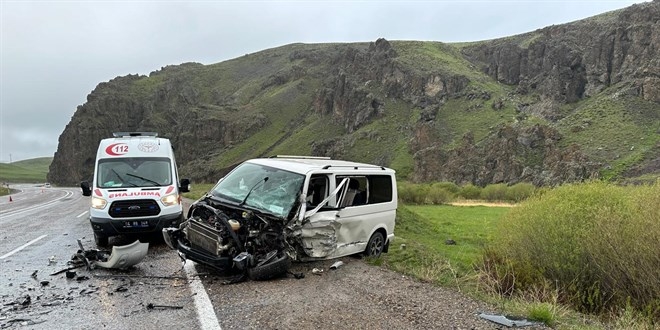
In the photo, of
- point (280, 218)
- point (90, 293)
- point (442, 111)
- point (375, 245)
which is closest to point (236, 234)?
point (280, 218)

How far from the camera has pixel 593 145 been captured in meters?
64.9

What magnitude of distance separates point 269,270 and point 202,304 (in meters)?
1.31

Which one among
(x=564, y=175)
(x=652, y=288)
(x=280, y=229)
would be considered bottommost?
(x=564, y=175)

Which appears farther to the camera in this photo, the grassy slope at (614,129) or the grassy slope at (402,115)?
the grassy slope at (402,115)

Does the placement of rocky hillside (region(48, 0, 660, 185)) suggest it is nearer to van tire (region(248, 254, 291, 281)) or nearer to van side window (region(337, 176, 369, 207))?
van side window (region(337, 176, 369, 207))

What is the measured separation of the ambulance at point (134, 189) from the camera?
9.60 m

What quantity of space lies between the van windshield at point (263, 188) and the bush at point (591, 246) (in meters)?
4.62

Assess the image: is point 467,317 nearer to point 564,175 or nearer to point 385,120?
point 564,175

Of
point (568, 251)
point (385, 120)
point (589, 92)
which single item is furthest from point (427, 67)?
point (568, 251)

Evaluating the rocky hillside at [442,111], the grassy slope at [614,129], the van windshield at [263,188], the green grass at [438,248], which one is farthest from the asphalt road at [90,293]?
the grassy slope at [614,129]

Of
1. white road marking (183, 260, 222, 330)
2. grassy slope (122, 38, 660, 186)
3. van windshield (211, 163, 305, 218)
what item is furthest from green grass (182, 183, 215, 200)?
grassy slope (122, 38, 660, 186)

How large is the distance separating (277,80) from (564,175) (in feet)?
345

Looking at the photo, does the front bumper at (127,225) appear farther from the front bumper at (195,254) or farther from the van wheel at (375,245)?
the van wheel at (375,245)

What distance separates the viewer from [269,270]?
6.83m
